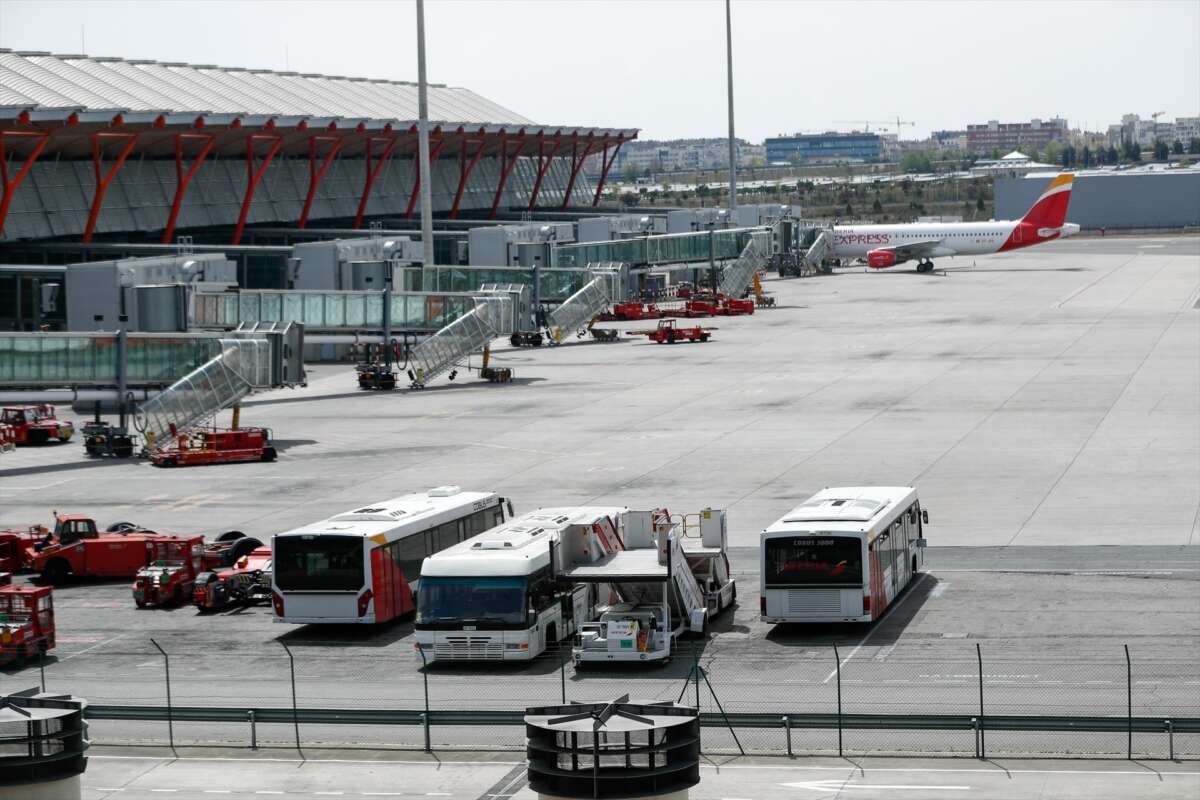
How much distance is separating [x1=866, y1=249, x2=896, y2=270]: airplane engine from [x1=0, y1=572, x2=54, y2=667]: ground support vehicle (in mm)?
135669

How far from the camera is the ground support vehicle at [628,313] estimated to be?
129500 millimetres

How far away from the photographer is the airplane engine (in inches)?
6629

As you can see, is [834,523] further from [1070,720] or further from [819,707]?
[1070,720]

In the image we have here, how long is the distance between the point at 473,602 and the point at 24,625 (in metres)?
10.2

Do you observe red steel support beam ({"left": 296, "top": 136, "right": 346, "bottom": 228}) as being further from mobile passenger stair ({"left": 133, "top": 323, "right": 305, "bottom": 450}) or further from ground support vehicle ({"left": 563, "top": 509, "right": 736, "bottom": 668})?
ground support vehicle ({"left": 563, "top": 509, "right": 736, "bottom": 668})

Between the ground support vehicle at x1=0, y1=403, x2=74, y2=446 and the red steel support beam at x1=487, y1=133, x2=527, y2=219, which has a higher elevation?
the red steel support beam at x1=487, y1=133, x2=527, y2=219

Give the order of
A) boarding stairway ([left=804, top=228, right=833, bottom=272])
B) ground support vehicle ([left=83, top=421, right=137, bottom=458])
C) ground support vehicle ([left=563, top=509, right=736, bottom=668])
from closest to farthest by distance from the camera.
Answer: ground support vehicle ([left=563, top=509, right=736, bottom=668]) → ground support vehicle ([left=83, top=421, right=137, bottom=458]) → boarding stairway ([left=804, top=228, right=833, bottom=272])

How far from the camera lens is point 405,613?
4250 cm

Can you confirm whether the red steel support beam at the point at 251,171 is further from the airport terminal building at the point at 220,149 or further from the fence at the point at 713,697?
the fence at the point at 713,697

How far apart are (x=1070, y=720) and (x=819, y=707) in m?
5.14

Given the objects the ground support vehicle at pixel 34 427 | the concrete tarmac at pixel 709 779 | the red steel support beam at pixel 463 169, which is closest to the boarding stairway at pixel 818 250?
the red steel support beam at pixel 463 169

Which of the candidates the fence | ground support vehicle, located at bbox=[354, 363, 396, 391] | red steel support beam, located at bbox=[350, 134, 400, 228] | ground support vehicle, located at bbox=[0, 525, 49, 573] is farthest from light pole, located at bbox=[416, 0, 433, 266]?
the fence

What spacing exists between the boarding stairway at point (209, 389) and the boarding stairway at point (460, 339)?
1680cm

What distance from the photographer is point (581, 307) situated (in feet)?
368
